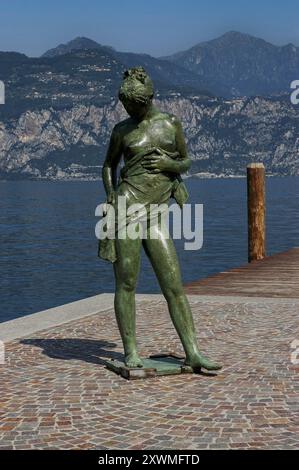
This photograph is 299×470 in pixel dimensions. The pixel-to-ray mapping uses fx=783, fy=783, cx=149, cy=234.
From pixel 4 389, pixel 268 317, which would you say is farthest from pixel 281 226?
pixel 4 389

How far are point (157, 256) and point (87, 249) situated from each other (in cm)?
4255

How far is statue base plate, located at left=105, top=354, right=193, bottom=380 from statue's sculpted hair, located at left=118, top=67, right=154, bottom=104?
2472mm

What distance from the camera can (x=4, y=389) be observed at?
673cm

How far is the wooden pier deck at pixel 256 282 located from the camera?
13.2 meters

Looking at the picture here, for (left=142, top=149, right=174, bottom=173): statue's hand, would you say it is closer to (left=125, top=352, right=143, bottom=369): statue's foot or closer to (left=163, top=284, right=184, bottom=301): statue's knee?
(left=163, top=284, right=184, bottom=301): statue's knee

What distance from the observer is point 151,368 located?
7.23 meters

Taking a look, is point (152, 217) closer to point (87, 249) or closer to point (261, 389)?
point (261, 389)

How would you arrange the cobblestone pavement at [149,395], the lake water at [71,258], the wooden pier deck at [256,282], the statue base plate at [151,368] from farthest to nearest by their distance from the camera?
1. the lake water at [71,258]
2. the wooden pier deck at [256,282]
3. the statue base plate at [151,368]
4. the cobblestone pavement at [149,395]

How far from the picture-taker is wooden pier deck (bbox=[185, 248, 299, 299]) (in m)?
13.2

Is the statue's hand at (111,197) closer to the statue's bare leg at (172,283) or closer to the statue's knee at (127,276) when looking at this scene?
the statue's bare leg at (172,283)

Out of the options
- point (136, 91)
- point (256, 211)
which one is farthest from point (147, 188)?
point (256, 211)

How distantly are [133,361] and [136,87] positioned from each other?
2.55 m

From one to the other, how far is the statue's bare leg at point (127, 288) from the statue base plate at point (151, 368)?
11 centimetres

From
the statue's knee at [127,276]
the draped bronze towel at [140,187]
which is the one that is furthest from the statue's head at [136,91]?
the statue's knee at [127,276]
